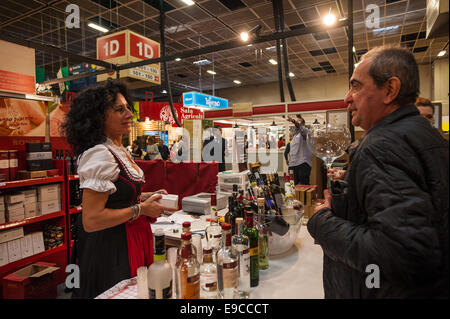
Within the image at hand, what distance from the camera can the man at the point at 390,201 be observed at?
27.8 inches

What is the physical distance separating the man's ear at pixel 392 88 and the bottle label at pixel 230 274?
777mm

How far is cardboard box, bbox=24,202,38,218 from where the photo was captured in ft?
9.91

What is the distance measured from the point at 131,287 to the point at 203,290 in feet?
1.22

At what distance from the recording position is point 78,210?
3.50m

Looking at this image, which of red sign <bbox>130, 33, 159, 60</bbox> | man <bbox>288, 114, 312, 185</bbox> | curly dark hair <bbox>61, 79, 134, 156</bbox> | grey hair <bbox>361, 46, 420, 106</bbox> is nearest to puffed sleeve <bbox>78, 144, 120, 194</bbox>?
curly dark hair <bbox>61, 79, 134, 156</bbox>

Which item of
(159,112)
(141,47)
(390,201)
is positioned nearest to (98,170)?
(390,201)

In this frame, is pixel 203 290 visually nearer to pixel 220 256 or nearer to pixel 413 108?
pixel 220 256

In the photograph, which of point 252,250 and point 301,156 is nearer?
point 252,250

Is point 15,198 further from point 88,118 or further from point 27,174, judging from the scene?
point 88,118

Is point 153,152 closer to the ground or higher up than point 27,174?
higher up

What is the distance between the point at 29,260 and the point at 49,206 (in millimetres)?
610

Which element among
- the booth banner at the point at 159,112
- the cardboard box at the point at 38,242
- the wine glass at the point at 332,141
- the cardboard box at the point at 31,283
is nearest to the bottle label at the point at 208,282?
the wine glass at the point at 332,141

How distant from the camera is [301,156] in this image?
5457 millimetres
